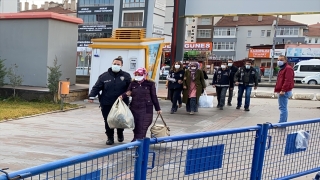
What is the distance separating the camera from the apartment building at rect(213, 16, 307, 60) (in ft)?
219

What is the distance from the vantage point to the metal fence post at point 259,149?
376 centimetres

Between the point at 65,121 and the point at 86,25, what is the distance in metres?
52.1

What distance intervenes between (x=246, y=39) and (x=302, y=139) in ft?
222

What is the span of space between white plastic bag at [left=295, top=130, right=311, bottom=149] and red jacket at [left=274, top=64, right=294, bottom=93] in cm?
350

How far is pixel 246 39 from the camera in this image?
69312 mm

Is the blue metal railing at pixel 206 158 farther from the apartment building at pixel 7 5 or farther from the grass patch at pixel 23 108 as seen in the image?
the apartment building at pixel 7 5

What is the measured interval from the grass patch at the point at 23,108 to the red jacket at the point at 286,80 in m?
6.38

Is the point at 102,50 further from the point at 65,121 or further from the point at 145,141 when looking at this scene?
the point at 145,141

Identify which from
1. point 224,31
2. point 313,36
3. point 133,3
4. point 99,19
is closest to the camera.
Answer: point 133,3

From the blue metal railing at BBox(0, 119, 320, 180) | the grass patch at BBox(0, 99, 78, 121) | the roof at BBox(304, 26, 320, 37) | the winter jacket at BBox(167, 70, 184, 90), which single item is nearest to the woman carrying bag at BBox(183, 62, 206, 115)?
the winter jacket at BBox(167, 70, 184, 90)

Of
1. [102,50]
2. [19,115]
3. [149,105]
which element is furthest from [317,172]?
[102,50]

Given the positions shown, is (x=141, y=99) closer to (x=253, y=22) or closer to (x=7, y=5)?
(x=7, y=5)

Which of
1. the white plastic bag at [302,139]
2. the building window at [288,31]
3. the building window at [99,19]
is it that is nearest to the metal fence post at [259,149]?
the white plastic bag at [302,139]

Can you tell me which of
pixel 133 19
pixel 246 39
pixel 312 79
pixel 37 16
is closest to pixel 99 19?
pixel 133 19
